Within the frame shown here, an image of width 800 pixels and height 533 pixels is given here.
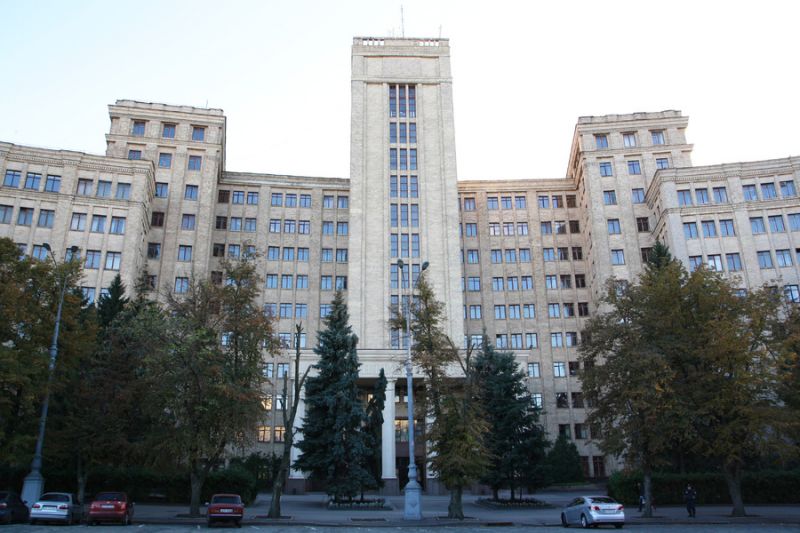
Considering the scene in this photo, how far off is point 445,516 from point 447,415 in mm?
6086

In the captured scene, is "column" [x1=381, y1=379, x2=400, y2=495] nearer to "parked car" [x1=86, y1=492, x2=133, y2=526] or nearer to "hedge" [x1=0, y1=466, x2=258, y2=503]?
"hedge" [x1=0, y1=466, x2=258, y2=503]

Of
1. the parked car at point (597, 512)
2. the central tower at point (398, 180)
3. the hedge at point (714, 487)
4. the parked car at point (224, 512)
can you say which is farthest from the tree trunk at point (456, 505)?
the central tower at point (398, 180)

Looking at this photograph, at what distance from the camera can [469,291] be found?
233 feet

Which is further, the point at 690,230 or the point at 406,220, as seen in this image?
the point at 406,220

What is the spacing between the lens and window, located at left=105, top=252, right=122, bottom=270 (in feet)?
188

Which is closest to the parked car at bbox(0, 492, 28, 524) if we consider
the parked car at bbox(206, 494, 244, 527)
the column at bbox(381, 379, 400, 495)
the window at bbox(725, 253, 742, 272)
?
the parked car at bbox(206, 494, 244, 527)

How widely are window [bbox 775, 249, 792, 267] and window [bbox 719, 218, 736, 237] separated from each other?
14.4 feet

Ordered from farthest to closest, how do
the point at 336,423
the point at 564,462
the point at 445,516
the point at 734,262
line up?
the point at 734,262
the point at 564,462
the point at 336,423
the point at 445,516

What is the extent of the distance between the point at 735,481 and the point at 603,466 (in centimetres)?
3436

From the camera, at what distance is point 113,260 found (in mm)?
57750

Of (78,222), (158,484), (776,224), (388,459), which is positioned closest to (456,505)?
(158,484)

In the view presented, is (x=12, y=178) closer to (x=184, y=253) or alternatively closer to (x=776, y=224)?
(x=184, y=253)

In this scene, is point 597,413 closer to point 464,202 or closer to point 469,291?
point 469,291

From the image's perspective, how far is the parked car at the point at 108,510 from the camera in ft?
83.1
